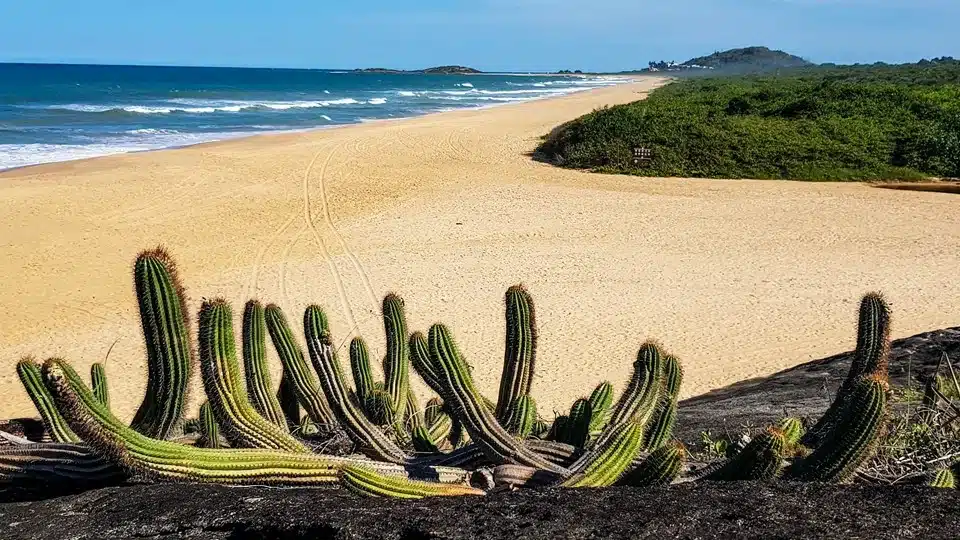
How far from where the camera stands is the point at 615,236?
16.4 meters

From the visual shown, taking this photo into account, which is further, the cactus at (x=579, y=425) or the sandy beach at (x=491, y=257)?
the sandy beach at (x=491, y=257)

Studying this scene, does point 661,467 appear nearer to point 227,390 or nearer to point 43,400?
point 227,390

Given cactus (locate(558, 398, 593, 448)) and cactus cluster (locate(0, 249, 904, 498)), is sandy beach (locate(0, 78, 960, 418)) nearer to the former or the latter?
cactus cluster (locate(0, 249, 904, 498))

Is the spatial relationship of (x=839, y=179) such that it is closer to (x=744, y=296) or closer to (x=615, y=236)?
(x=615, y=236)

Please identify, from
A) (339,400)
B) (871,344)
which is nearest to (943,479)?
(871,344)

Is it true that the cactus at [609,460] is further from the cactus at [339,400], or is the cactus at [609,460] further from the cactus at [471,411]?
the cactus at [339,400]

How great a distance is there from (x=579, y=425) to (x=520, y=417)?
311 mm

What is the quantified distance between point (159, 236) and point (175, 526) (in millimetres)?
15351

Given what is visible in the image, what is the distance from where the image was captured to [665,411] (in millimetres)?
3561

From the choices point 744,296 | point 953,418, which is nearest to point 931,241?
point 744,296

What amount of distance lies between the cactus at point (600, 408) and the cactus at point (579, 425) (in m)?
0.05

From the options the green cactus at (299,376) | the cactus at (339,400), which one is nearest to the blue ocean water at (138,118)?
the green cactus at (299,376)

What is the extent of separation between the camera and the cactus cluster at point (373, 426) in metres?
2.71

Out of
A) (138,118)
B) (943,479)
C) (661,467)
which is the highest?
(138,118)
